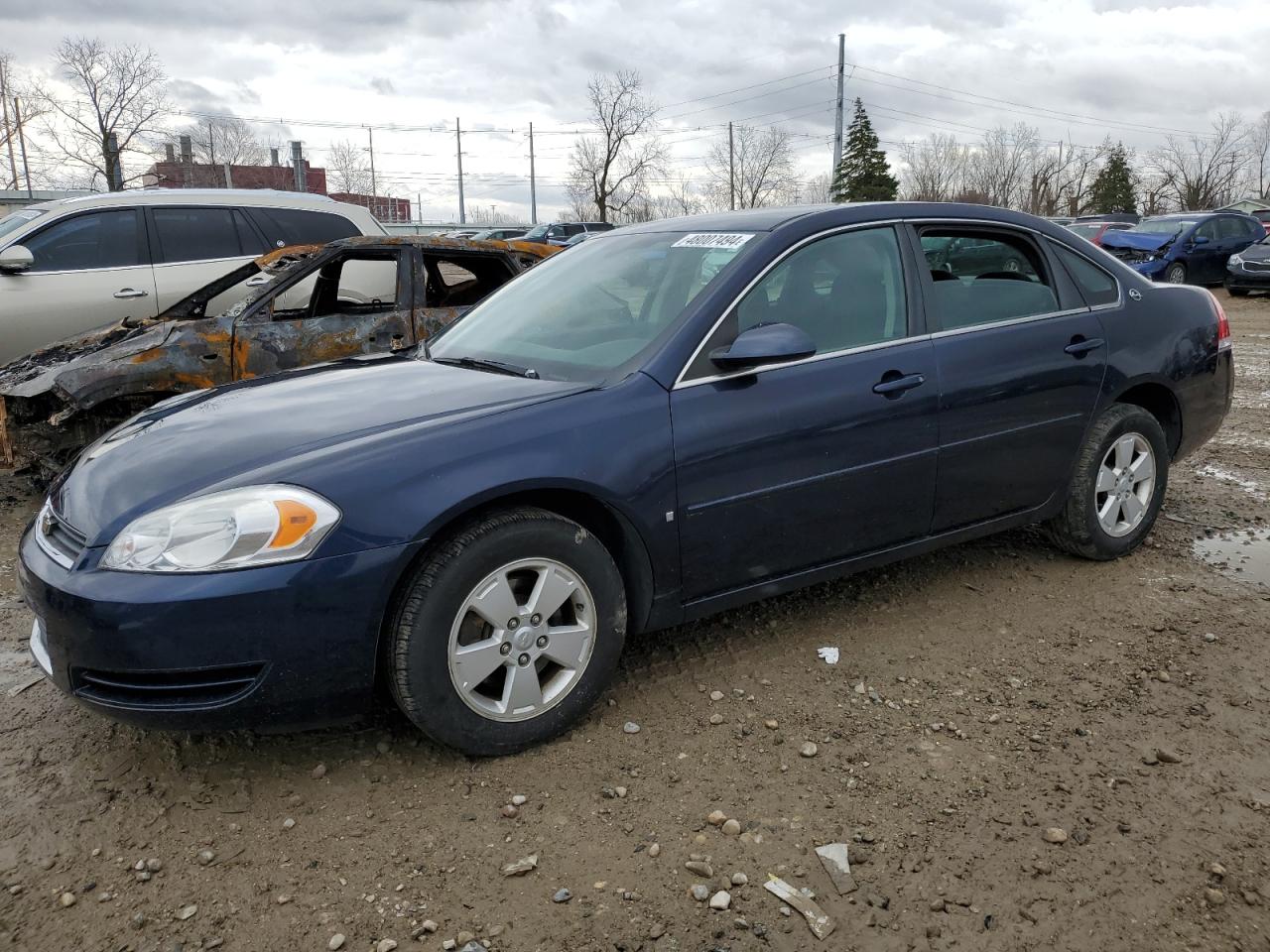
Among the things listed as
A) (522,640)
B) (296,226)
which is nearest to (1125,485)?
(522,640)

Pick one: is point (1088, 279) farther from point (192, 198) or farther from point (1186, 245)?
point (1186, 245)

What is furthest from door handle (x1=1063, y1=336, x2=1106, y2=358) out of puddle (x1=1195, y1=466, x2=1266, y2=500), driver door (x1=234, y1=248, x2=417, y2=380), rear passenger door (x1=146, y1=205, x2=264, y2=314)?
rear passenger door (x1=146, y1=205, x2=264, y2=314)


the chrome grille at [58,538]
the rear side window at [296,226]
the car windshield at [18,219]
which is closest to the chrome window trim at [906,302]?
the chrome grille at [58,538]

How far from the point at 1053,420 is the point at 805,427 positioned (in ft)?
4.33

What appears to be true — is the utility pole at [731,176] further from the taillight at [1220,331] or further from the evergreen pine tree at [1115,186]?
the taillight at [1220,331]

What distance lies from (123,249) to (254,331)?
2662 millimetres

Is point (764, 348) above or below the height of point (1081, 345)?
above

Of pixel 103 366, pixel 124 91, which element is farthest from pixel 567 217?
pixel 103 366

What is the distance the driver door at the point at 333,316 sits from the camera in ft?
17.7

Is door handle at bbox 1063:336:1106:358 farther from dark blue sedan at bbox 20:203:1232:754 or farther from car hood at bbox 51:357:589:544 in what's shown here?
car hood at bbox 51:357:589:544

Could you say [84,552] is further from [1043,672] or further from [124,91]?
[124,91]

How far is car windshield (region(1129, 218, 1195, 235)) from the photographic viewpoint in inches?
766

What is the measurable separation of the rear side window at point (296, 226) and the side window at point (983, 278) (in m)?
5.35

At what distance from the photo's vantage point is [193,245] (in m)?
7.41
